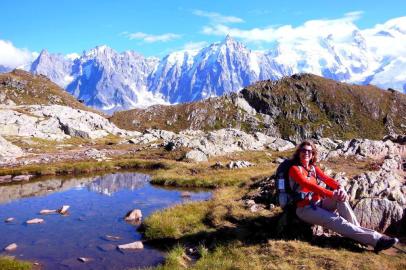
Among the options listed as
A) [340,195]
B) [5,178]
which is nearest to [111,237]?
[340,195]

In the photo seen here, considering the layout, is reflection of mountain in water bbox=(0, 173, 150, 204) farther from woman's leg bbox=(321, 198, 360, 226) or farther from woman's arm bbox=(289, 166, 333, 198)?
woman's leg bbox=(321, 198, 360, 226)

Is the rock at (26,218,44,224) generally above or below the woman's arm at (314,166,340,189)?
below

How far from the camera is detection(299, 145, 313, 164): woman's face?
18.2 metres

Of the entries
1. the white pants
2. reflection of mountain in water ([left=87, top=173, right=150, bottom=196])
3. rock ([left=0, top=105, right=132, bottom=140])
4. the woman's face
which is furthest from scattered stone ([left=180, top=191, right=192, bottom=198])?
rock ([left=0, top=105, right=132, bottom=140])

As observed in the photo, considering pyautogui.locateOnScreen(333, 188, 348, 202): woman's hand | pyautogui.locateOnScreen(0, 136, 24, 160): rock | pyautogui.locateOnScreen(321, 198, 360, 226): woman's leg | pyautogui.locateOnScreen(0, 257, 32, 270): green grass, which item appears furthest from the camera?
pyautogui.locateOnScreen(0, 136, 24, 160): rock

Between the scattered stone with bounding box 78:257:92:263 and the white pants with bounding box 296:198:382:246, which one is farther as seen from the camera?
the scattered stone with bounding box 78:257:92:263

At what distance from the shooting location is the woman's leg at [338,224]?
17314 mm

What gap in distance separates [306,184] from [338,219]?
2.11m

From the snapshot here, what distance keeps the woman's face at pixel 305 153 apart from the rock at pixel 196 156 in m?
43.3

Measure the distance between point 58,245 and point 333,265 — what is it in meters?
14.6

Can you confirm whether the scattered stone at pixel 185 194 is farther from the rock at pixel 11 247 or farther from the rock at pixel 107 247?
the rock at pixel 11 247

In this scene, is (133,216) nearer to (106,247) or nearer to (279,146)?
(106,247)

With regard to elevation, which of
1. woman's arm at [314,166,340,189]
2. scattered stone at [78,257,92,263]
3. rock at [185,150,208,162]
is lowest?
scattered stone at [78,257,92,263]

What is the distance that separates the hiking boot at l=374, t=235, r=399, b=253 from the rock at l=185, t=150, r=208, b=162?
1771 inches
